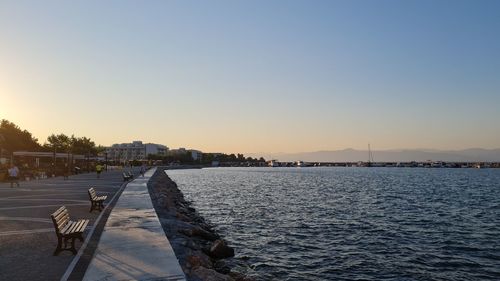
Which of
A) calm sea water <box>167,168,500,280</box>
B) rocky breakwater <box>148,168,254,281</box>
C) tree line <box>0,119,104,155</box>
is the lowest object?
calm sea water <box>167,168,500,280</box>

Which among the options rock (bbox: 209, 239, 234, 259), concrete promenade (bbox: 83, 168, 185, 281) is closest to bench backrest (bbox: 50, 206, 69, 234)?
concrete promenade (bbox: 83, 168, 185, 281)

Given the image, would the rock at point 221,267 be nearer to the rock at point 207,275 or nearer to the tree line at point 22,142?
the rock at point 207,275

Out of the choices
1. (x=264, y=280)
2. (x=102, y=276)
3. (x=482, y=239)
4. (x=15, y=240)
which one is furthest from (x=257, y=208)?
(x=102, y=276)

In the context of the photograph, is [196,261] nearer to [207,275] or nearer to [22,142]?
[207,275]

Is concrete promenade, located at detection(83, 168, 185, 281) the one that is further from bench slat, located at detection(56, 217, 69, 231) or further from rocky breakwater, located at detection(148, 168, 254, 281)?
bench slat, located at detection(56, 217, 69, 231)

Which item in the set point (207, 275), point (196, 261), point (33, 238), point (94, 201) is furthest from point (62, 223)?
point (94, 201)

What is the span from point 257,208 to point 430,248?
17127 millimetres

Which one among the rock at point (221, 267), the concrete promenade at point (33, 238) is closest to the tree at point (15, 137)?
the concrete promenade at point (33, 238)

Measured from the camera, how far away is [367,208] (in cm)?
3534

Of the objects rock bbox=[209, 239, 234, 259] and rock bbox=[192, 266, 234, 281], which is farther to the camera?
rock bbox=[209, 239, 234, 259]

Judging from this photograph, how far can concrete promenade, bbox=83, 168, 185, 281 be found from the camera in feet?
29.1

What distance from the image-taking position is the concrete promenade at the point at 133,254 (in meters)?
8.88

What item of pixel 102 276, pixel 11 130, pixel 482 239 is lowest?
pixel 482 239

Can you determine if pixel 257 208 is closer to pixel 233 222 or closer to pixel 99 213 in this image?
pixel 233 222
